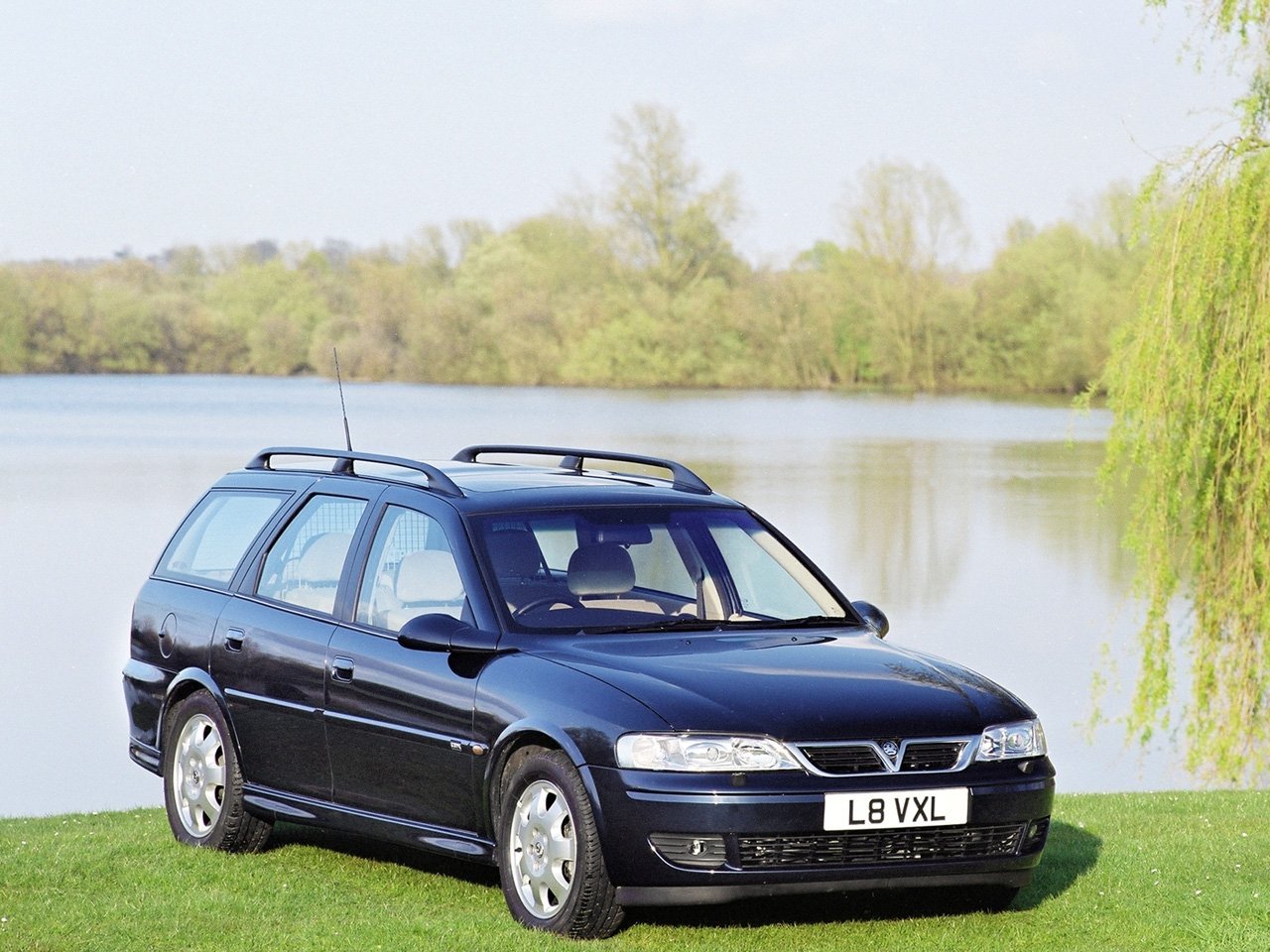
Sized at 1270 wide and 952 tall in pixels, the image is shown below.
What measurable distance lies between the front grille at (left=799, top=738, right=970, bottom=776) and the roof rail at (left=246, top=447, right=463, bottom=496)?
191 centimetres

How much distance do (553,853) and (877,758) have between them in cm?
108

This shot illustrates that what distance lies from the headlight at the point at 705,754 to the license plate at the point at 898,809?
187 millimetres

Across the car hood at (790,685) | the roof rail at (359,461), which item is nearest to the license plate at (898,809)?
the car hood at (790,685)

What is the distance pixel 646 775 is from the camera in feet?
20.1

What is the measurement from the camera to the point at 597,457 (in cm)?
865

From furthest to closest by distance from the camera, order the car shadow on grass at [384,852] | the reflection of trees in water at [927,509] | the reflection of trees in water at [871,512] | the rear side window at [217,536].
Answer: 1. the reflection of trees in water at [927,509]
2. the reflection of trees in water at [871,512]
3. the rear side window at [217,536]
4. the car shadow on grass at [384,852]

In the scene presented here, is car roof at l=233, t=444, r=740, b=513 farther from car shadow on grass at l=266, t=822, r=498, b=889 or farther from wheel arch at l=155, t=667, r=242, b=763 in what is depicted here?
car shadow on grass at l=266, t=822, r=498, b=889

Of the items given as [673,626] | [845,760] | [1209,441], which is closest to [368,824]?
[673,626]

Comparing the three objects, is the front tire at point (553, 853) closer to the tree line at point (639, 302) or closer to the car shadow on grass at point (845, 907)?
the car shadow on grass at point (845, 907)

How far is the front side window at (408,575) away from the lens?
23.7 feet

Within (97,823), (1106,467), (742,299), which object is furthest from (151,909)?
(742,299)

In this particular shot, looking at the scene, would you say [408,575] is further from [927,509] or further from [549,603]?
[927,509]

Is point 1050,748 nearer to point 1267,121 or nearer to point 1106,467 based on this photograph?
point 1106,467

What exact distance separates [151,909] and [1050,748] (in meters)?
12.8
